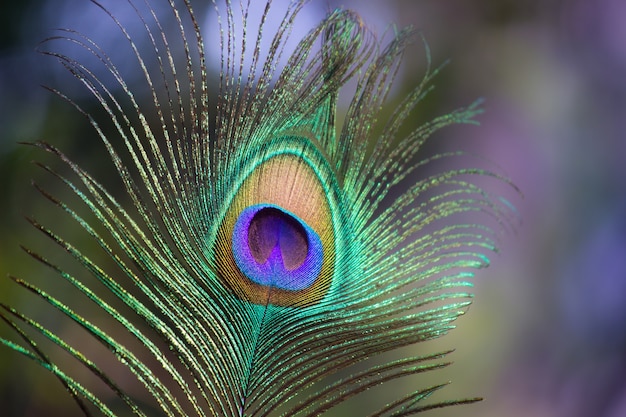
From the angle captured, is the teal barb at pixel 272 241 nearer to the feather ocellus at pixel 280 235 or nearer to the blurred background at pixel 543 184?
the feather ocellus at pixel 280 235

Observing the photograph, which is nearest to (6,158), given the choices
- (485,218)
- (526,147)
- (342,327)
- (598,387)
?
(342,327)

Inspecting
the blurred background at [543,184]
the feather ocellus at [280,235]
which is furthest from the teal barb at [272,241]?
the blurred background at [543,184]

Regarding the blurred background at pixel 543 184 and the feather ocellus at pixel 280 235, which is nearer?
the feather ocellus at pixel 280 235

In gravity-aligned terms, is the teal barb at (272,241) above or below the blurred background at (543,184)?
below

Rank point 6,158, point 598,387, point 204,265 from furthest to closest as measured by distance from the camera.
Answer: point 598,387, point 6,158, point 204,265

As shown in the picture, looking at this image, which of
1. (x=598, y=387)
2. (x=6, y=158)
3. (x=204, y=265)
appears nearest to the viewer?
(x=204, y=265)

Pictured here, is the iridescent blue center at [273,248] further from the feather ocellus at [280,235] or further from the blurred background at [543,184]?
the blurred background at [543,184]

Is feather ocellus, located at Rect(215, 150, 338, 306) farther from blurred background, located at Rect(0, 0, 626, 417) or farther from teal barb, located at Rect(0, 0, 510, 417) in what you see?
blurred background, located at Rect(0, 0, 626, 417)

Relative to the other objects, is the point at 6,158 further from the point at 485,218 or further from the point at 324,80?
the point at 485,218
